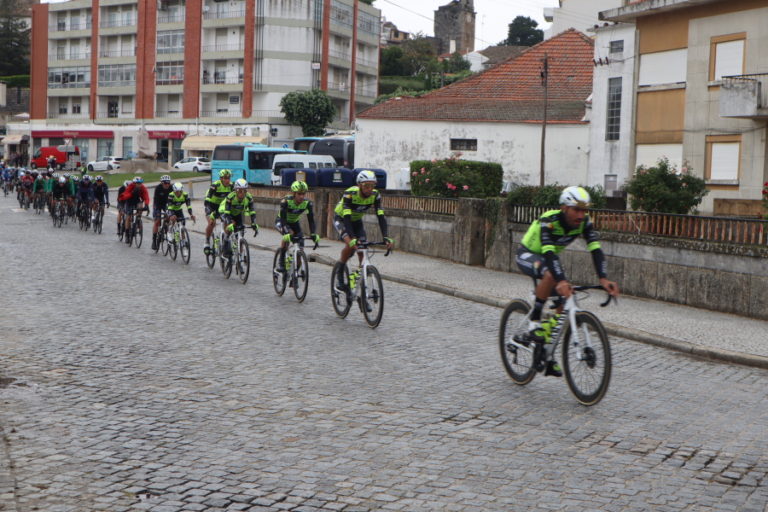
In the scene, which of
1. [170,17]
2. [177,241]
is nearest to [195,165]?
[170,17]

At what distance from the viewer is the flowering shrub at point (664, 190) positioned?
61.4ft

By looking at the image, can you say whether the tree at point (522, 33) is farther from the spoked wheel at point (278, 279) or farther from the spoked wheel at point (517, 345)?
the spoked wheel at point (517, 345)

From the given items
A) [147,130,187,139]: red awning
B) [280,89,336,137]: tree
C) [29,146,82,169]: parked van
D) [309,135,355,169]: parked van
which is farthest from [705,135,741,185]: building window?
[147,130,187,139]: red awning

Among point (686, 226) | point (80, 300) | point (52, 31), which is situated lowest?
point (80, 300)

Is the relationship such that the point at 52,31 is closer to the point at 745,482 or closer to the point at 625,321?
the point at 625,321

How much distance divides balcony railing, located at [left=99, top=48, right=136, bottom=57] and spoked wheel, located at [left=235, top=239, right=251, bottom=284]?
73381 mm

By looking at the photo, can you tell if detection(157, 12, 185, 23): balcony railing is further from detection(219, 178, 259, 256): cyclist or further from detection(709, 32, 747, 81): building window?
detection(219, 178, 259, 256): cyclist

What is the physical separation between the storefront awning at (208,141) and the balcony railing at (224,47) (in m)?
7.40

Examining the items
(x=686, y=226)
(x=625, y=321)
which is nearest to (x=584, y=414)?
(x=625, y=321)

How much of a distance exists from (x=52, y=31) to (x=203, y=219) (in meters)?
65.6

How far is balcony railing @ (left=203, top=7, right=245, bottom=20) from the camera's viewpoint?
7781 cm

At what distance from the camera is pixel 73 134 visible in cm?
8981

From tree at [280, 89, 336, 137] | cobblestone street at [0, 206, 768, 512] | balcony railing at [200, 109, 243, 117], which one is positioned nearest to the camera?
cobblestone street at [0, 206, 768, 512]

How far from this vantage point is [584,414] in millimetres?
7531
